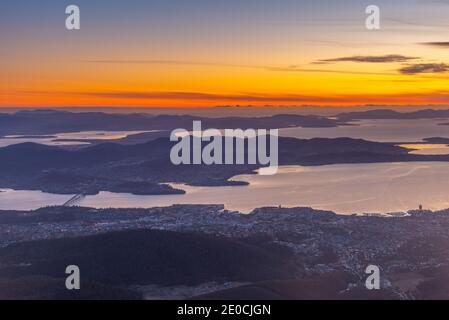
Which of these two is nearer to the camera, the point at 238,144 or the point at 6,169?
the point at 6,169

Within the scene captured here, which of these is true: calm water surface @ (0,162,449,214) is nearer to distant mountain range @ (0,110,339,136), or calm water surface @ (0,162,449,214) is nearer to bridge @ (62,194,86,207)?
bridge @ (62,194,86,207)

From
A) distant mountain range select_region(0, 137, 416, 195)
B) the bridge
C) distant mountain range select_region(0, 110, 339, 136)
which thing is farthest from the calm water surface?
distant mountain range select_region(0, 110, 339, 136)

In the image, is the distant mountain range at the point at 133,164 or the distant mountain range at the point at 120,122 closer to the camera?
the distant mountain range at the point at 133,164

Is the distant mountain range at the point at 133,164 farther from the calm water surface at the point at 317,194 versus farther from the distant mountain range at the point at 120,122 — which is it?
the distant mountain range at the point at 120,122

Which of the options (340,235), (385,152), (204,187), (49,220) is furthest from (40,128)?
(340,235)

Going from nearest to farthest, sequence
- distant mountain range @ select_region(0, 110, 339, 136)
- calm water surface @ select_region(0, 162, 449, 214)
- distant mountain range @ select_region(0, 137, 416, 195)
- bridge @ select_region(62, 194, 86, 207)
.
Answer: calm water surface @ select_region(0, 162, 449, 214) → bridge @ select_region(62, 194, 86, 207) → distant mountain range @ select_region(0, 137, 416, 195) → distant mountain range @ select_region(0, 110, 339, 136)

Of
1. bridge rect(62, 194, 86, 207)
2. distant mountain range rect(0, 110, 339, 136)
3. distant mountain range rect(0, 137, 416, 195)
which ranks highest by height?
distant mountain range rect(0, 110, 339, 136)

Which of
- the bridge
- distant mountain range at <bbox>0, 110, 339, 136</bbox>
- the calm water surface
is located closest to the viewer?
the calm water surface

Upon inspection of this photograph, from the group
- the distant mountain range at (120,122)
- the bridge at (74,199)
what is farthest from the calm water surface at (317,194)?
the distant mountain range at (120,122)

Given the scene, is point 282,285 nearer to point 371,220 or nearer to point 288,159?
point 371,220

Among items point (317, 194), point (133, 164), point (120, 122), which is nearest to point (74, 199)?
point (317, 194)

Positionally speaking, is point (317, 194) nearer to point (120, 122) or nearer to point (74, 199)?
point (74, 199)
